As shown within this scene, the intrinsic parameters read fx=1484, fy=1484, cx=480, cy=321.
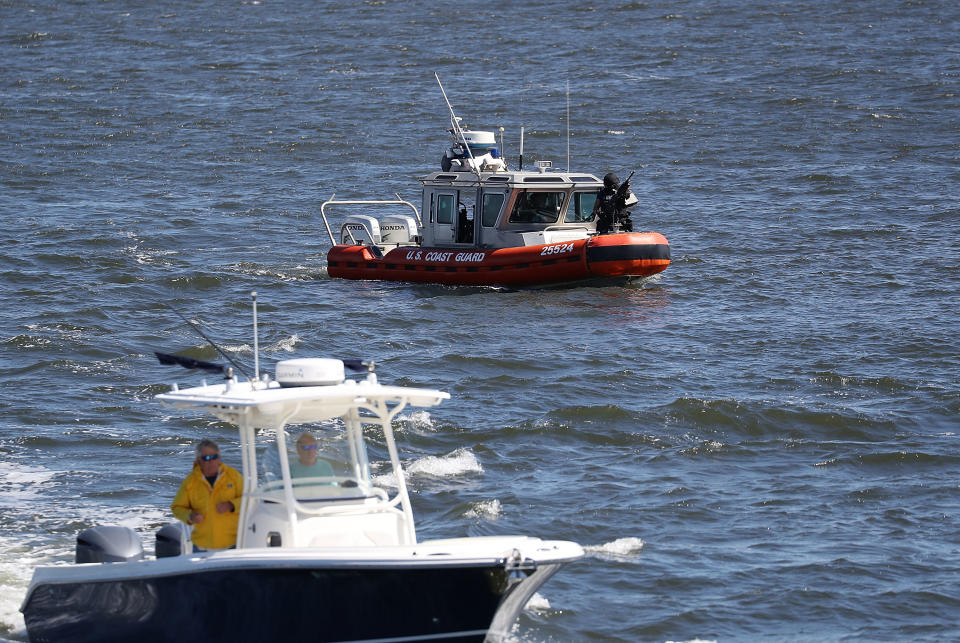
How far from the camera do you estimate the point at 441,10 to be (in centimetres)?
5509

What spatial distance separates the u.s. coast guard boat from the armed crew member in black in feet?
0.45

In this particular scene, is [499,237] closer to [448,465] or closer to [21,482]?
[448,465]

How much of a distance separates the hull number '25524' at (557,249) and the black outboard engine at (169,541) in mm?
13193

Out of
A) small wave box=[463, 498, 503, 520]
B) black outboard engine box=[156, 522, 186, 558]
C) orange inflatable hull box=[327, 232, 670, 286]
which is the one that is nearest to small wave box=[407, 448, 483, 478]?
small wave box=[463, 498, 503, 520]

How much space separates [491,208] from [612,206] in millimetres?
1984

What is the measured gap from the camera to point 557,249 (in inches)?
890

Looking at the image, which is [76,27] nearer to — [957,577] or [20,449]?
[20,449]

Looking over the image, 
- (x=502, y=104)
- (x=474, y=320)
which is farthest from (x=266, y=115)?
(x=474, y=320)

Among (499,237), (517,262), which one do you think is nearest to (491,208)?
(499,237)

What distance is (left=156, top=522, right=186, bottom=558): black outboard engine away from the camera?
9.84m

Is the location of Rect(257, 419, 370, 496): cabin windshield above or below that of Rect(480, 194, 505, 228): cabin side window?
below

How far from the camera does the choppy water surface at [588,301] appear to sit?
12.3 meters

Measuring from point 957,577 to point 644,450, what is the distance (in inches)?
160

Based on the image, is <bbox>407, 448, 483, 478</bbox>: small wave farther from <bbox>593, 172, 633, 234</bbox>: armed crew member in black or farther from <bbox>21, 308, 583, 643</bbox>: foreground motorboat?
<bbox>593, 172, 633, 234</bbox>: armed crew member in black
